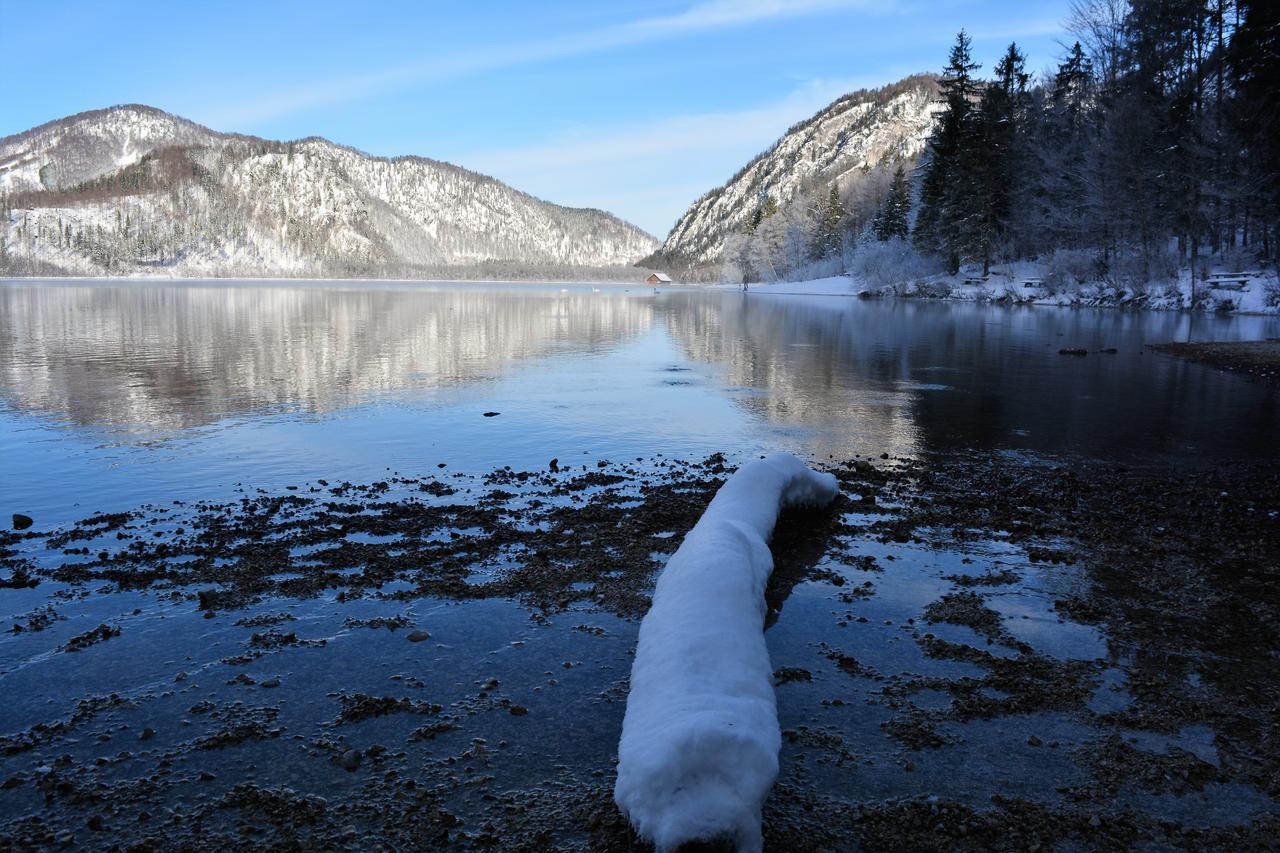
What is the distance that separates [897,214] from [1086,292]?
149 feet

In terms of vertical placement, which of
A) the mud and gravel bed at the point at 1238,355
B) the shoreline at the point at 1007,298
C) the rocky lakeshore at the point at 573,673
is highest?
the shoreline at the point at 1007,298

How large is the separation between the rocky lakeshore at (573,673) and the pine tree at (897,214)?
10391 cm

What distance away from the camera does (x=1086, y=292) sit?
220 feet

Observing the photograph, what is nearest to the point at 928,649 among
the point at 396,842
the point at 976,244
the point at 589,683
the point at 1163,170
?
the point at 589,683

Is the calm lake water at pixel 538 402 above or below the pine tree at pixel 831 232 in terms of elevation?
below

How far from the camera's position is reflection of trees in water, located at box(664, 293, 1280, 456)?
A: 17.3m

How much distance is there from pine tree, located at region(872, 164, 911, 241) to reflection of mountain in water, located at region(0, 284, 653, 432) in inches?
2474

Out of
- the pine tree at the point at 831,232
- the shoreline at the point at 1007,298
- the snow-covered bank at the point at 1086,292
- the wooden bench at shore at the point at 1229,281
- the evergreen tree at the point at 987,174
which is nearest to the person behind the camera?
the snow-covered bank at the point at 1086,292

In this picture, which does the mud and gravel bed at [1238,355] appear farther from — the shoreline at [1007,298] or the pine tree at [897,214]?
the pine tree at [897,214]

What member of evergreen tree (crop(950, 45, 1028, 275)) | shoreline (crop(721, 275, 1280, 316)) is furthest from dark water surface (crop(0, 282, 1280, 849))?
evergreen tree (crop(950, 45, 1028, 275))

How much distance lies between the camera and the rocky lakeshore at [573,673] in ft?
16.6

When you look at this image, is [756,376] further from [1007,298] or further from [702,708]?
[1007,298]

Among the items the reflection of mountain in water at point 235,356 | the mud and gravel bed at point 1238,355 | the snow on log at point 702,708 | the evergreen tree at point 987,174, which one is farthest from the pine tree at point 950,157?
the snow on log at point 702,708

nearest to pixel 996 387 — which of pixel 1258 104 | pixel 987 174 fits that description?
pixel 1258 104
